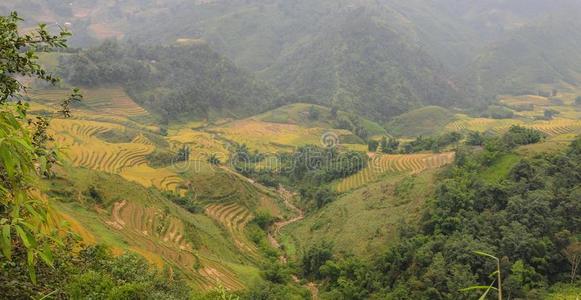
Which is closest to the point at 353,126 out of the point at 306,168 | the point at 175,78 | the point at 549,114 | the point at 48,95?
the point at 306,168

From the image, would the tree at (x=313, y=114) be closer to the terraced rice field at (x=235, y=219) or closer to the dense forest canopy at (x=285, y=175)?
the dense forest canopy at (x=285, y=175)

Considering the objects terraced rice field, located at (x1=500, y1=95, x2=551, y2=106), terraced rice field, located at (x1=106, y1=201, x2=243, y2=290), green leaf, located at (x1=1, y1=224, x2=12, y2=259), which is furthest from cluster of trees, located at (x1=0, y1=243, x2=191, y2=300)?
terraced rice field, located at (x1=500, y1=95, x2=551, y2=106)

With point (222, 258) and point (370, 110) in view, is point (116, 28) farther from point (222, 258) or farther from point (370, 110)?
point (222, 258)

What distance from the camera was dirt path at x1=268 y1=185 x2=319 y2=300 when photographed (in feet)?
70.0

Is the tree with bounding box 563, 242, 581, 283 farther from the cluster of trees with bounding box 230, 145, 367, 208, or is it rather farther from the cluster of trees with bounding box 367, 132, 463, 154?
the cluster of trees with bounding box 367, 132, 463, 154

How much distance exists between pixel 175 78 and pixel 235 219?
1636 inches

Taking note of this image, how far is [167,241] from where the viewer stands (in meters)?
20.6

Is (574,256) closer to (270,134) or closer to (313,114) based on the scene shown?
(270,134)

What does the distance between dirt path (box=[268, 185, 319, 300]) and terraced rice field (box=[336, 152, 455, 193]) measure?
3.61m

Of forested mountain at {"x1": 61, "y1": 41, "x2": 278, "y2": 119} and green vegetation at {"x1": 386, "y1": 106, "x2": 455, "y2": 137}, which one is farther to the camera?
green vegetation at {"x1": 386, "y1": 106, "x2": 455, "y2": 137}

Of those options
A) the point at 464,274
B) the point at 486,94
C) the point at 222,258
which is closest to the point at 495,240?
the point at 464,274

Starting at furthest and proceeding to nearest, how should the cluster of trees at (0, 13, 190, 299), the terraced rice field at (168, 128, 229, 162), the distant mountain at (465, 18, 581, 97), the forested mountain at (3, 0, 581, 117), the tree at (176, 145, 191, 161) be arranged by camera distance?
1. the distant mountain at (465, 18, 581, 97)
2. the forested mountain at (3, 0, 581, 117)
3. the terraced rice field at (168, 128, 229, 162)
4. the tree at (176, 145, 191, 161)
5. the cluster of trees at (0, 13, 190, 299)

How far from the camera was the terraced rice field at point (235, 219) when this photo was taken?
25673mm

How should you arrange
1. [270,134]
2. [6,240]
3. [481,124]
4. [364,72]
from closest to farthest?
[6,240]
[270,134]
[481,124]
[364,72]
